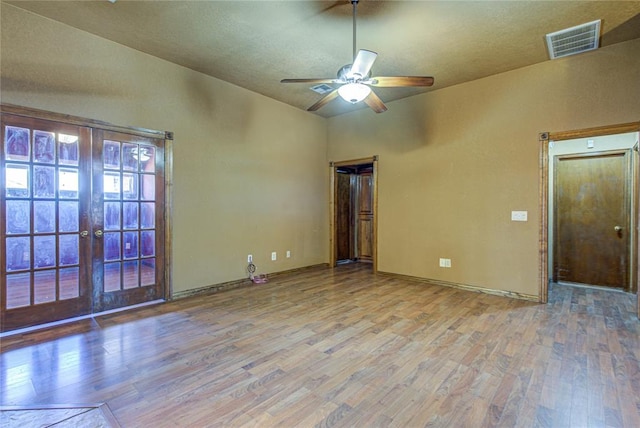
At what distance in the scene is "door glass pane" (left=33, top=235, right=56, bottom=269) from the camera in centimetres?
300

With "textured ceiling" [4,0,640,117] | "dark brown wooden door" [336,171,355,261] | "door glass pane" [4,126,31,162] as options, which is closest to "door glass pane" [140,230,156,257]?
"door glass pane" [4,126,31,162]

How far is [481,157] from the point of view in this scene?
439 centimetres

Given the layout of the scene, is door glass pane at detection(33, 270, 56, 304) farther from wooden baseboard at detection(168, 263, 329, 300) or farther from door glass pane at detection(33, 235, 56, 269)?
wooden baseboard at detection(168, 263, 329, 300)

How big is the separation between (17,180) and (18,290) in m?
1.08

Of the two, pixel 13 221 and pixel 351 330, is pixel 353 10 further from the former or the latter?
pixel 13 221

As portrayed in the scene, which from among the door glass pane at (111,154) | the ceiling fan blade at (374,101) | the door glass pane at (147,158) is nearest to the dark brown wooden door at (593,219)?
the ceiling fan blade at (374,101)

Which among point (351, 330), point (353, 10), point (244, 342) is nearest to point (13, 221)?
point (244, 342)

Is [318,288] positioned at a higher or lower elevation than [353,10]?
lower

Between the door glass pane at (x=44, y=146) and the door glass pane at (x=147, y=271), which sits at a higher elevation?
the door glass pane at (x=44, y=146)

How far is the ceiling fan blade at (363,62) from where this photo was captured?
244cm

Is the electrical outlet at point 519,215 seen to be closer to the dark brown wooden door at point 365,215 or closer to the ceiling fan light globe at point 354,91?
the ceiling fan light globe at point 354,91

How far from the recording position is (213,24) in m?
3.03

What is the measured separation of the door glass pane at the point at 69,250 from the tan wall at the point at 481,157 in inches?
Result: 173

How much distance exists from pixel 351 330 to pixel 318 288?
62.8 inches
